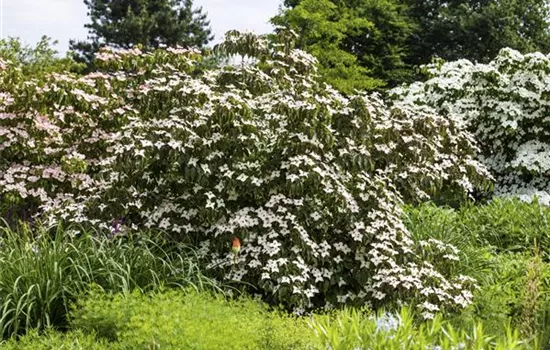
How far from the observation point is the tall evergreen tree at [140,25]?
1090 inches

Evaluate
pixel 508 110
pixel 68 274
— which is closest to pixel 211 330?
pixel 68 274

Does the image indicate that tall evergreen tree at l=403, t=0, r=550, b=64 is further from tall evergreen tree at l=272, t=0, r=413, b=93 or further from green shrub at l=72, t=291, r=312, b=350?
green shrub at l=72, t=291, r=312, b=350

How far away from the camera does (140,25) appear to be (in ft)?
89.2

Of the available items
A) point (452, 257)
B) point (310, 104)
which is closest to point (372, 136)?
point (310, 104)

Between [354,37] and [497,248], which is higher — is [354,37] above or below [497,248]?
above

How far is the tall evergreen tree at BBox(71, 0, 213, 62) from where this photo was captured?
27673 mm

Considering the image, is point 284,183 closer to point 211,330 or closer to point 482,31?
point 211,330

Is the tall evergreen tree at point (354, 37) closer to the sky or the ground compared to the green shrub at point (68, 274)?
closer to the sky

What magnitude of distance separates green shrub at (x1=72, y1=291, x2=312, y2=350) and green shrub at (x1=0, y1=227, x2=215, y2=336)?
31cm

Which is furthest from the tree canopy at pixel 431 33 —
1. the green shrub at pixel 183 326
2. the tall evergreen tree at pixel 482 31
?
the green shrub at pixel 183 326

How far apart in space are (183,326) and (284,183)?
200 cm

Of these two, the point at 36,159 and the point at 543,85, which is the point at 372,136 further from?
the point at 543,85

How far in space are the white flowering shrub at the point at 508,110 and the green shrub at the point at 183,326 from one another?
26.5 ft

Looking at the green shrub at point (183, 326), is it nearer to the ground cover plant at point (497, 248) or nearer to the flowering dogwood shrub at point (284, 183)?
the flowering dogwood shrub at point (284, 183)
